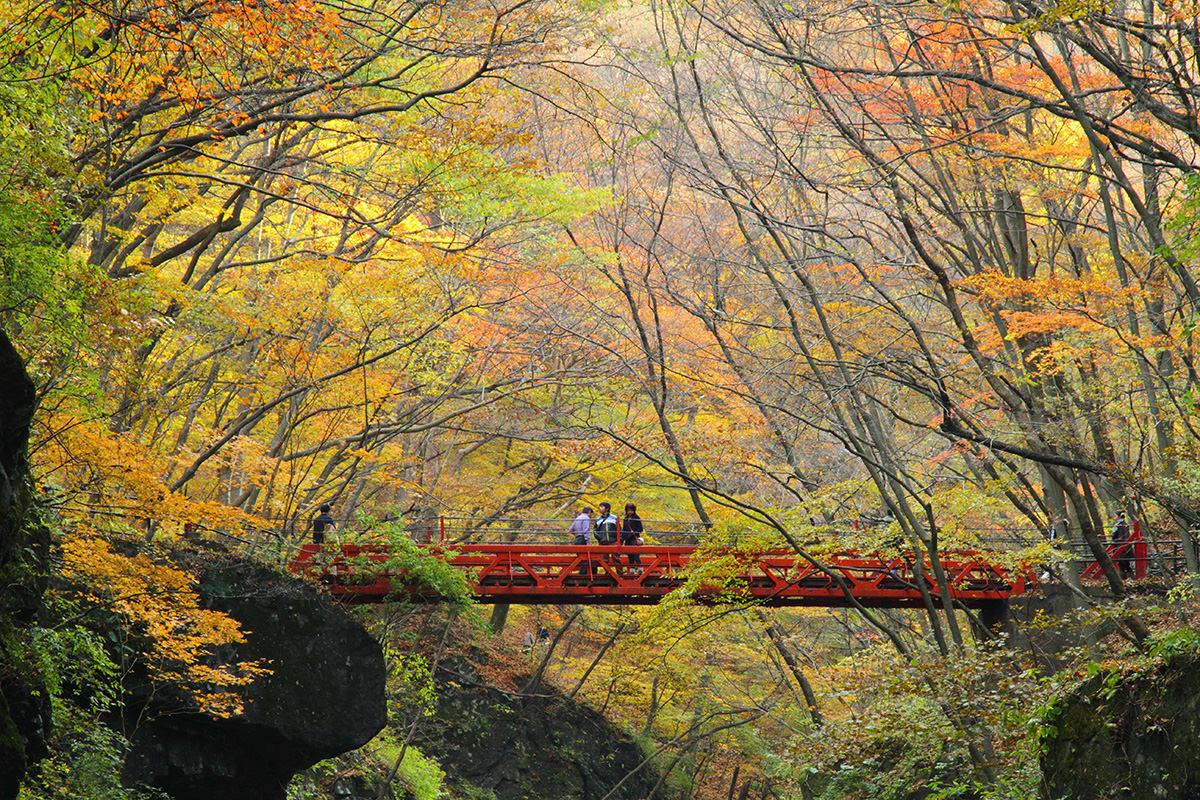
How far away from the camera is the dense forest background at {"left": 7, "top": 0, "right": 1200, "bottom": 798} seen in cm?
630

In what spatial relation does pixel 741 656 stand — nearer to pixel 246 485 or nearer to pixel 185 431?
pixel 246 485

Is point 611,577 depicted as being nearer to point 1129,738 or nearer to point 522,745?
point 522,745

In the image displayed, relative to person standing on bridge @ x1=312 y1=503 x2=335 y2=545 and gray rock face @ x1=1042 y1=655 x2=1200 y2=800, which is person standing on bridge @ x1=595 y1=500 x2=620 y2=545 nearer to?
person standing on bridge @ x1=312 y1=503 x2=335 y2=545

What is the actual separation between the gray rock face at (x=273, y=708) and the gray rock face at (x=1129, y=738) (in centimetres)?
817

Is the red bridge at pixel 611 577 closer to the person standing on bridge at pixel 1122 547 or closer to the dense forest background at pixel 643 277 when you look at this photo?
the dense forest background at pixel 643 277

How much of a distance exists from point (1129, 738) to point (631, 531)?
25.8 ft

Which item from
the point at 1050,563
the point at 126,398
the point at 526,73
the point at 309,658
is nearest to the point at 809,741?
the point at 1050,563

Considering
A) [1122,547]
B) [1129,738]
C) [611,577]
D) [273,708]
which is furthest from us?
[611,577]

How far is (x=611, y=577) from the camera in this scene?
39.8 ft

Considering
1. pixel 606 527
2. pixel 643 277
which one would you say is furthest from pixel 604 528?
pixel 643 277

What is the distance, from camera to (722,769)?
→ 2111cm

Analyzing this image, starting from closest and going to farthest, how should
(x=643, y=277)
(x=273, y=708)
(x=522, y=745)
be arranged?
(x=273, y=708)
(x=643, y=277)
(x=522, y=745)

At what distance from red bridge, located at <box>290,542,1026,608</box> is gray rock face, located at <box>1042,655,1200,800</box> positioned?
5.96 metres

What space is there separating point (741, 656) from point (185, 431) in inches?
478
